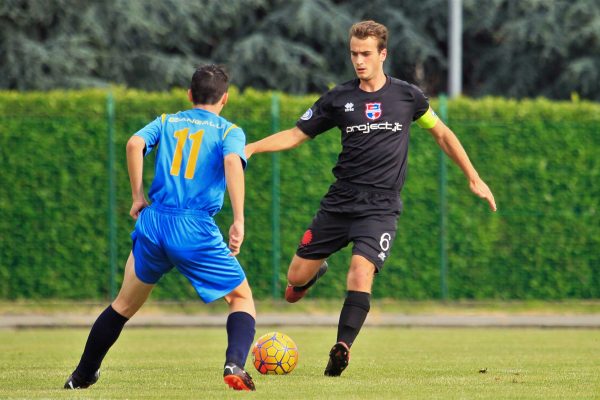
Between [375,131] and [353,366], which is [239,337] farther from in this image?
[353,366]

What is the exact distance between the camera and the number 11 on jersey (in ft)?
26.0

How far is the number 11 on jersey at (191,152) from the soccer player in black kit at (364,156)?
1169 mm

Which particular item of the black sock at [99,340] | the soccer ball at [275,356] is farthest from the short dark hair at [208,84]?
the soccer ball at [275,356]

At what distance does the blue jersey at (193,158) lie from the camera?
7.93 m

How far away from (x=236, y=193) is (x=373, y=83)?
211 cm

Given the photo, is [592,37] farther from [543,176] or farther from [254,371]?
[254,371]

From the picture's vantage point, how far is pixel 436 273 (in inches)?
724

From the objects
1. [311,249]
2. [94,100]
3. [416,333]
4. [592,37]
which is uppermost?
[592,37]

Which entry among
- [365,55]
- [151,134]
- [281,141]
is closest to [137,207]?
[151,134]

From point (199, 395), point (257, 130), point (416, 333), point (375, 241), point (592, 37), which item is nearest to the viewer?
point (199, 395)

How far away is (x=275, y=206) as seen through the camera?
18234mm


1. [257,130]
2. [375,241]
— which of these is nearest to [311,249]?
[375,241]

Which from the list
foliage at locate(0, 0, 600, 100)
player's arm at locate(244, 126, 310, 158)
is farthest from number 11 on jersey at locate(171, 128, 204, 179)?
foliage at locate(0, 0, 600, 100)

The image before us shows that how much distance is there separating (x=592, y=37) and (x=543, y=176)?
6.91 m
